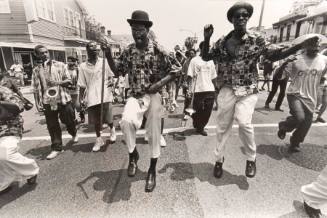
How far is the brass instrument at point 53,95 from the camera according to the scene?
13.1ft

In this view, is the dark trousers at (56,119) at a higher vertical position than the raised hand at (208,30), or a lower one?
lower

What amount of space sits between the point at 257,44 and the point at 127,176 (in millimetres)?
2650

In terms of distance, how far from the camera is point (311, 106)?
13.0ft

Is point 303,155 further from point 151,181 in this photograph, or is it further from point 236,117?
point 151,181

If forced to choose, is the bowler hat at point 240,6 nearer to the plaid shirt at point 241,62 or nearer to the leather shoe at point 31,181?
the plaid shirt at point 241,62

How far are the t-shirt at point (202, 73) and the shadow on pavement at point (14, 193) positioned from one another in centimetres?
377

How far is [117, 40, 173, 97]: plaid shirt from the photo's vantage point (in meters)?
2.99

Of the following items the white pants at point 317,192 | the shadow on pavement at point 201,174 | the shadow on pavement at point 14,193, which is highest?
the white pants at point 317,192

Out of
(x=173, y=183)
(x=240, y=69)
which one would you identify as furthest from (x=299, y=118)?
(x=173, y=183)

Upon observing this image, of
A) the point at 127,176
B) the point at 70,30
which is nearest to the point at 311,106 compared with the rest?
the point at 127,176

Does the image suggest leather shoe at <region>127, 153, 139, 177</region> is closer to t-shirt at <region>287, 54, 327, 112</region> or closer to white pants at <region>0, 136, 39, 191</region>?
white pants at <region>0, 136, 39, 191</region>

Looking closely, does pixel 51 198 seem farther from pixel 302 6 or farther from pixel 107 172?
pixel 302 6

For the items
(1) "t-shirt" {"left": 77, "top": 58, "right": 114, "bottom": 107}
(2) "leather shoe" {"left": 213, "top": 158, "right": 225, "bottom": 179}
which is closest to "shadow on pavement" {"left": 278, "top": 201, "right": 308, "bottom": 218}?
(2) "leather shoe" {"left": 213, "top": 158, "right": 225, "bottom": 179}

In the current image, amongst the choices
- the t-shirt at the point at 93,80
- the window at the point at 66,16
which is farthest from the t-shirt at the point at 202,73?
the window at the point at 66,16
